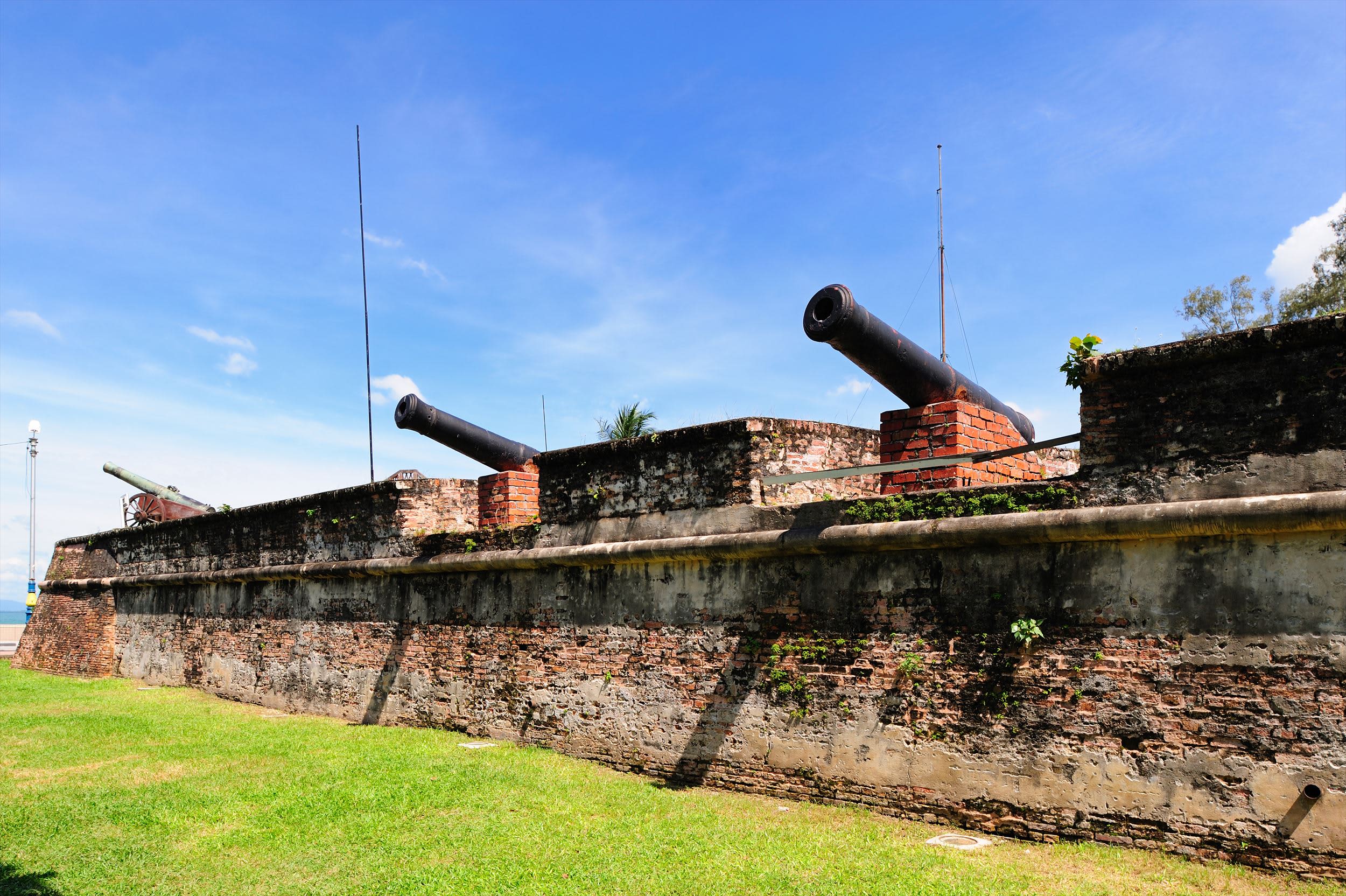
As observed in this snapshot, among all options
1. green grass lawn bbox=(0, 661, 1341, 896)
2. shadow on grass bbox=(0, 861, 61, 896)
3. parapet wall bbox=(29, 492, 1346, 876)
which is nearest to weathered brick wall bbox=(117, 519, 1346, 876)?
parapet wall bbox=(29, 492, 1346, 876)

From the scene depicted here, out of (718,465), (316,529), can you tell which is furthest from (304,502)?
(718,465)

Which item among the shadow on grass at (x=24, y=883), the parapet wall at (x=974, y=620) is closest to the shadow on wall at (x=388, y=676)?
the parapet wall at (x=974, y=620)

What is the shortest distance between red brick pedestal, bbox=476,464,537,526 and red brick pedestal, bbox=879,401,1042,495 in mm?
4202

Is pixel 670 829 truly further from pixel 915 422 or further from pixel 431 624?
pixel 431 624

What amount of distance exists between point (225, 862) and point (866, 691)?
3.96 metres

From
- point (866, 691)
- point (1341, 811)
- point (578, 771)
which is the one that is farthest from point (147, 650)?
point (1341, 811)

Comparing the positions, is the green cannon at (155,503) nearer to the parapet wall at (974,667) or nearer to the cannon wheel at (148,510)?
the cannon wheel at (148,510)

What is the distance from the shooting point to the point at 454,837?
18.6ft

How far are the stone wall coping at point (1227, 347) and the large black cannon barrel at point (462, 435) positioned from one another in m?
5.92

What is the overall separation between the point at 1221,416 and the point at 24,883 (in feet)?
22.1

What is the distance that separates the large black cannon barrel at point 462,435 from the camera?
9.67 metres

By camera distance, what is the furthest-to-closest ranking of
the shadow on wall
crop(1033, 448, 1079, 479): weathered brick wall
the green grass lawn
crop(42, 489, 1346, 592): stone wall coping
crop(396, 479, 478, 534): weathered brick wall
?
crop(396, 479, 478, 534): weathered brick wall < the shadow on wall < crop(1033, 448, 1079, 479): weathered brick wall < the green grass lawn < crop(42, 489, 1346, 592): stone wall coping

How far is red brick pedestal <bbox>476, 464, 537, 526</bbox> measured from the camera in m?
9.45

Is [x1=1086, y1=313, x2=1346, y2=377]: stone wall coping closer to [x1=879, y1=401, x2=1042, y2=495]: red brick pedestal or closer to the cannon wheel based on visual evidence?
[x1=879, y1=401, x2=1042, y2=495]: red brick pedestal
